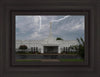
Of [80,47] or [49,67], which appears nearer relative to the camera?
[49,67]

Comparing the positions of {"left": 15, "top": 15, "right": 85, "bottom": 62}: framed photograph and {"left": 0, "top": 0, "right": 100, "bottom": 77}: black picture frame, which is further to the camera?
{"left": 15, "top": 15, "right": 85, "bottom": 62}: framed photograph

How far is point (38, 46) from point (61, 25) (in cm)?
60

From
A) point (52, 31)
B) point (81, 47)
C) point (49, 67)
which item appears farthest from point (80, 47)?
point (49, 67)

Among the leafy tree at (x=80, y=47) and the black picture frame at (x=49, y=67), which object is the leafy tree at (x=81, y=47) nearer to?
the leafy tree at (x=80, y=47)

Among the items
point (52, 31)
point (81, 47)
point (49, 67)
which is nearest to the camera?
point (49, 67)

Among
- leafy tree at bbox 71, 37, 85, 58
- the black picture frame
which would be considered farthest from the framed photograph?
the black picture frame

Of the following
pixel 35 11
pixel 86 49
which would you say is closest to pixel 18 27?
pixel 35 11

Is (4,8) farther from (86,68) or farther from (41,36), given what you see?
(86,68)

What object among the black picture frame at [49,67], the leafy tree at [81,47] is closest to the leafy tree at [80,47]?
the leafy tree at [81,47]

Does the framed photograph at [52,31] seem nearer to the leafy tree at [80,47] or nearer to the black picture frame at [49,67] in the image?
the leafy tree at [80,47]

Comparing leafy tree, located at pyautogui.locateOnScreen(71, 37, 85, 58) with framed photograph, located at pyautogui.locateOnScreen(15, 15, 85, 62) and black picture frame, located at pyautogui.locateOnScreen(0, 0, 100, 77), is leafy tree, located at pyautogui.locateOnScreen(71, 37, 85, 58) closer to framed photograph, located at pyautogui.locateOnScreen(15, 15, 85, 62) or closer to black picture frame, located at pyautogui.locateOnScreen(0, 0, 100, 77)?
framed photograph, located at pyautogui.locateOnScreen(15, 15, 85, 62)

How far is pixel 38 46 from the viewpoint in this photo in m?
2.26

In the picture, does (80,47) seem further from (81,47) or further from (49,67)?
(49,67)

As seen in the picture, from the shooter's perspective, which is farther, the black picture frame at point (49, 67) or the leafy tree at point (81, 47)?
the leafy tree at point (81, 47)
